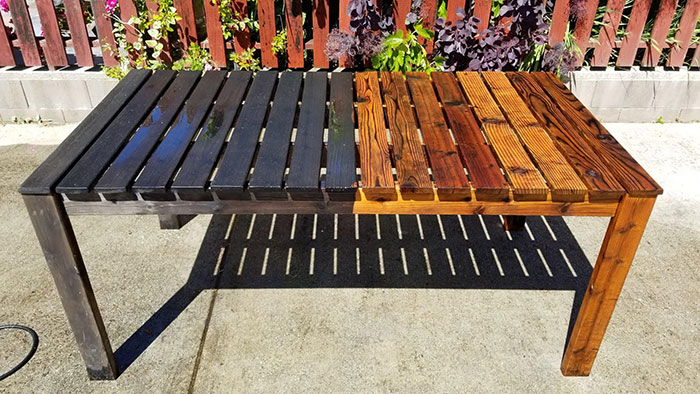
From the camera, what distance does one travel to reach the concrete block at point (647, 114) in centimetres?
417

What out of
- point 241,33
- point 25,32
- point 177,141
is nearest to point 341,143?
point 177,141

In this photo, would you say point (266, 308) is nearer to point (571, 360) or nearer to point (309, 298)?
point (309, 298)

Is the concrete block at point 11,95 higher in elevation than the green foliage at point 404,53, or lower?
lower

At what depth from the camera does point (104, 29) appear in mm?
3777

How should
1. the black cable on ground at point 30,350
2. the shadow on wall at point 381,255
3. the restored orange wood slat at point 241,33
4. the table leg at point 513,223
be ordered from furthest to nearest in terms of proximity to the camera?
1. the restored orange wood slat at point 241,33
2. the table leg at point 513,223
3. the shadow on wall at point 381,255
4. the black cable on ground at point 30,350

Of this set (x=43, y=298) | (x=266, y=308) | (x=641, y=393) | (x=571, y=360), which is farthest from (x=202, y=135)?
(x=641, y=393)

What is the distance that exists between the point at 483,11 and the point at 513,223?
1.74m

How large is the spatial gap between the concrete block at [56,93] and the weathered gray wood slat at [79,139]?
5.72 ft

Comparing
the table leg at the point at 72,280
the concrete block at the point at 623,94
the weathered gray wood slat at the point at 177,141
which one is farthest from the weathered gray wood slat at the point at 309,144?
the concrete block at the point at 623,94

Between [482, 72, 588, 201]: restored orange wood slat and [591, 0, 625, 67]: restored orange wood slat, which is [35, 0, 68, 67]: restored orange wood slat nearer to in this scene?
[482, 72, 588, 201]: restored orange wood slat

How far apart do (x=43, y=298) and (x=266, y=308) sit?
1.06 meters

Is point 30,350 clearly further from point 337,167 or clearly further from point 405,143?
point 405,143

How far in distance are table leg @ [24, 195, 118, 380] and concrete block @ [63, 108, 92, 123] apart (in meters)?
2.64

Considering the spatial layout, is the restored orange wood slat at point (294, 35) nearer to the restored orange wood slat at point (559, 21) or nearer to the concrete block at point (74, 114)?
the concrete block at point (74, 114)
